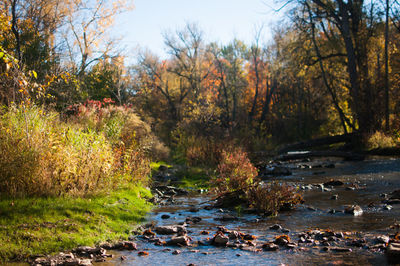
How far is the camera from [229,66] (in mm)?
42438

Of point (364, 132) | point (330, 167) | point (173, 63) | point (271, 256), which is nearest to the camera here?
point (271, 256)

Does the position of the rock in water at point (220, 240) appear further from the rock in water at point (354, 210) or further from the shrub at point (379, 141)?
the shrub at point (379, 141)

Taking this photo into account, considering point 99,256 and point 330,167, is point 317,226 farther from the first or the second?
point 330,167

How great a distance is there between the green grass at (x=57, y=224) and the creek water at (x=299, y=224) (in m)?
0.76

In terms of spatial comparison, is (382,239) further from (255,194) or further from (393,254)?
(255,194)

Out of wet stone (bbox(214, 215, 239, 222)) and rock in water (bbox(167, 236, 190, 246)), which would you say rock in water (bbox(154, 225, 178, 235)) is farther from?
wet stone (bbox(214, 215, 239, 222))

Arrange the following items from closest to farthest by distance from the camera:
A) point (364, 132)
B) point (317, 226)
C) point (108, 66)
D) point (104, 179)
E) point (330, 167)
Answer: point (317, 226), point (104, 179), point (330, 167), point (364, 132), point (108, 66)

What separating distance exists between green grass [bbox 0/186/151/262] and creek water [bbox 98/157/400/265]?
761mm

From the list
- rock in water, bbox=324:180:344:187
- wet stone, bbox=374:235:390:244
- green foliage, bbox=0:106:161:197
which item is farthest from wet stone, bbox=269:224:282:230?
rock in water, bbox=324:180:344:187

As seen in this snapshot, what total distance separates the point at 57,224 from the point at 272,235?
167 inches

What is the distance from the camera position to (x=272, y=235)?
23.9 ft

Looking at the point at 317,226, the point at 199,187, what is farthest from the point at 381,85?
the point at 317,226

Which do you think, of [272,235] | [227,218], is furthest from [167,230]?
[272,235]

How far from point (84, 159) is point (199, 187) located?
21.5 feet
